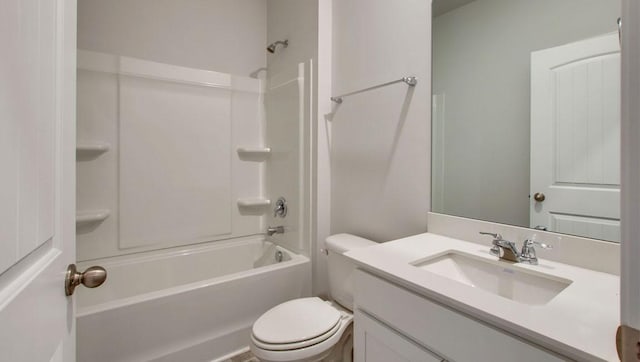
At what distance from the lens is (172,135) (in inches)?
79.9

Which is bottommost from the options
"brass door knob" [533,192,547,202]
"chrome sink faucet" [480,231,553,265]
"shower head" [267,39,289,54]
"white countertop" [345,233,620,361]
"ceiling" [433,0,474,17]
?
"white countertop" [345,233,620,361]

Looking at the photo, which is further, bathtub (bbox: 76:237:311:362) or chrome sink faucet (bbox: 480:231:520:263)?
bathtub (bbox: 76:237:311:362)

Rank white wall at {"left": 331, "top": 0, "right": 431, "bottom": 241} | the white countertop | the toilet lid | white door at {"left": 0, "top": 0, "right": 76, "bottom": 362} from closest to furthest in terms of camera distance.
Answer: white door at {"left": 0, "top": 0, "right": 76, "bottom": 362}
the white countertop
the toilet lid
white wall at {"left": 331, "top": 0, "right": 431, "bottom": 241}

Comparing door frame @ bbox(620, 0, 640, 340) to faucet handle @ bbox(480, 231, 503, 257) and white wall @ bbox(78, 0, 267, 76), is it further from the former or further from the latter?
white wall @ bbox(78, 0, 267, 76)

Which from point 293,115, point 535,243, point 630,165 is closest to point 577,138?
point 535,243

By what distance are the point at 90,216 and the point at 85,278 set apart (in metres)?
1.47

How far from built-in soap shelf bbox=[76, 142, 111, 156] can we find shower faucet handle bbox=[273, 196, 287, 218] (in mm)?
1172

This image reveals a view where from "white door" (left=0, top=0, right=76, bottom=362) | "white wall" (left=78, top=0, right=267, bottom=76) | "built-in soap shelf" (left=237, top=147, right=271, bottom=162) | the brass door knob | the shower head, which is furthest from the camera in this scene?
"built-in soap shelf" (left=237, top=147, right=271, bottom=162)

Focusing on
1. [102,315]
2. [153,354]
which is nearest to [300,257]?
[153,354]

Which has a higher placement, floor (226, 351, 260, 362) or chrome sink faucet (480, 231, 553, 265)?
chrome sink faucet (480, 231, 553, 265)

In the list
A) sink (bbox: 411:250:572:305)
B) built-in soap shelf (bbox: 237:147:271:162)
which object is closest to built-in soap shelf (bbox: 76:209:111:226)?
built-in soap shelf (bbox: 237:147:271:162)

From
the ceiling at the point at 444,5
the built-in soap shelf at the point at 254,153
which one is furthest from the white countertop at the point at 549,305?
the built-in soap shelf at the point at 254,153

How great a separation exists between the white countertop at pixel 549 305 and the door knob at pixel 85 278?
2.33 feet

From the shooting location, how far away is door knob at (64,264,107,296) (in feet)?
1.85
